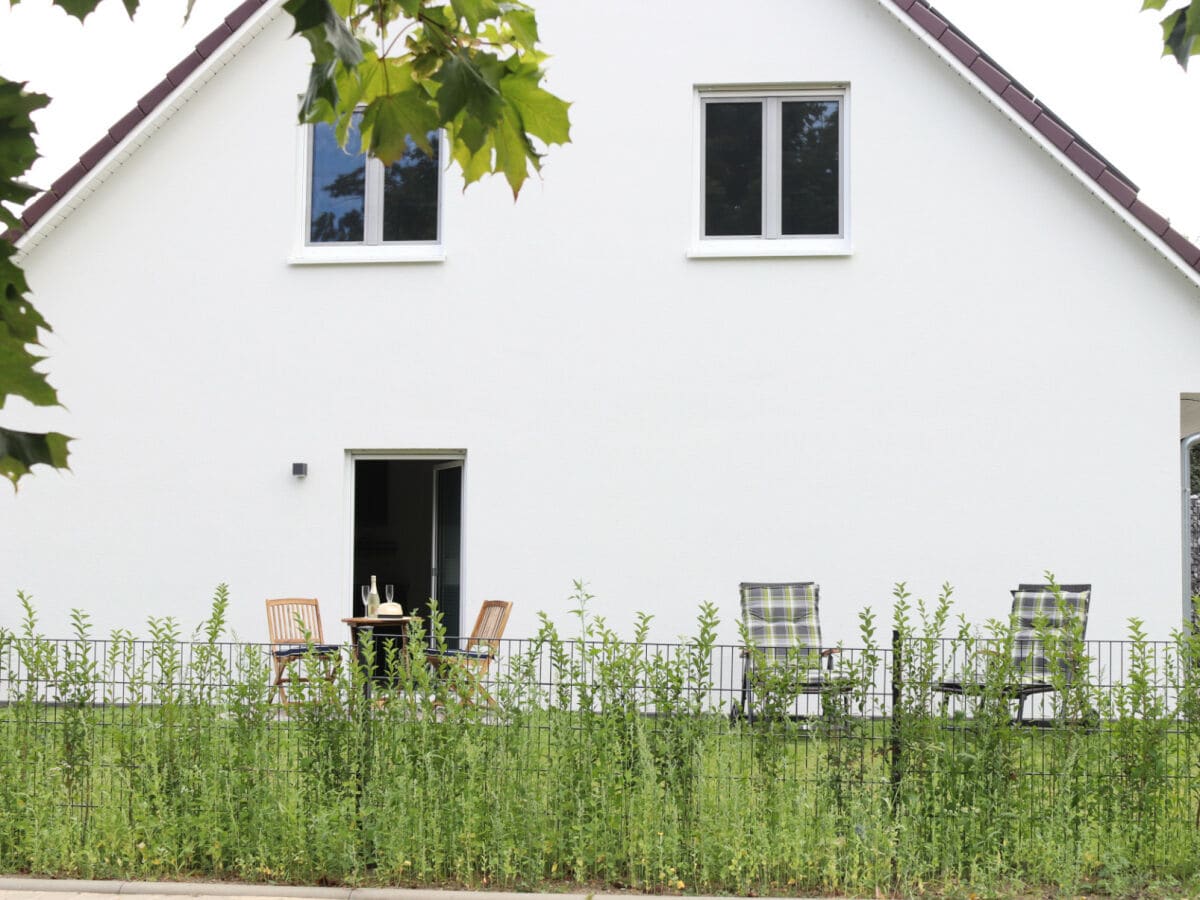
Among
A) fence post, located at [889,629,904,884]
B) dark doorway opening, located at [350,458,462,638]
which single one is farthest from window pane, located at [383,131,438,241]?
fence post, located at [889,629,904,884]

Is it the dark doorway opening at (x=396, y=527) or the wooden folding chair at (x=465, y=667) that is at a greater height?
the dark doorway opening at (x=396, y=527)

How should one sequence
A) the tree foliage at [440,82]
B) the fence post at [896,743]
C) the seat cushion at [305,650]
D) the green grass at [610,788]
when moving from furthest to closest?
the seat cushion at [305,650] < the fence post at [896,743] < the green grass at [610,788] < the tree foliage at [440,82]

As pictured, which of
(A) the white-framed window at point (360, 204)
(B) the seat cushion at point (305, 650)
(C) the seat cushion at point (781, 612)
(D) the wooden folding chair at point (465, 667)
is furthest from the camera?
(A) the white-framed window at point (360, 204)

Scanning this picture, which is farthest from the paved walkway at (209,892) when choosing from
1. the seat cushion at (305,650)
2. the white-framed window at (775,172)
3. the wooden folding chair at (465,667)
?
the white-framed window at (775,172)

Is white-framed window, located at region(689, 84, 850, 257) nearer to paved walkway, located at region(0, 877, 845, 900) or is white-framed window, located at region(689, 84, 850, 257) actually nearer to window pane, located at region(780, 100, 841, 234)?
window pane, located at region(780, 100, 841, 234)

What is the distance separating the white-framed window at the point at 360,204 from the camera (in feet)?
38.6

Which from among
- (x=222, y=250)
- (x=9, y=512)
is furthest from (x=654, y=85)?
(x=9, y=512)

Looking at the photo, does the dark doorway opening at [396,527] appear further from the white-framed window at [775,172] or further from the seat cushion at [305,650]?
the seat cushion at [305,650]

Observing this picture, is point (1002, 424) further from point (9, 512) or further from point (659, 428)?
point (9, 512)

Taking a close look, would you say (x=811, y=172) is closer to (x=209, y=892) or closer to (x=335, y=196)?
(x=335, y=196)

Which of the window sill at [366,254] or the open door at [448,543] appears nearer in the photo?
the window sill at [366,254]

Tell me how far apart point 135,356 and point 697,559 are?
16.3 ft

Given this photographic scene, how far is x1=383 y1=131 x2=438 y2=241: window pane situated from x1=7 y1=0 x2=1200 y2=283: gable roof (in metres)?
1.68

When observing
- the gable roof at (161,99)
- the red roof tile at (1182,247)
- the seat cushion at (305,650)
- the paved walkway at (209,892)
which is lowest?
the paved walkway at (209,892)
